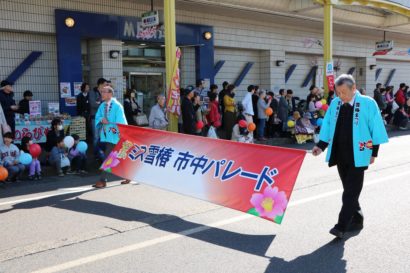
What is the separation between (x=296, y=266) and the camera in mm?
4520

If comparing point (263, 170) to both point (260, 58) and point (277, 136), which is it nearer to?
point (277, 136)

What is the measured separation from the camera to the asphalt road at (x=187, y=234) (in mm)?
4613

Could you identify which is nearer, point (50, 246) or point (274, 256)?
point (274, 256)

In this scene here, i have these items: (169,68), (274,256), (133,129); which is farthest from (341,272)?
(169,68)

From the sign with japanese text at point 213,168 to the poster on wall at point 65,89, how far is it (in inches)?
232

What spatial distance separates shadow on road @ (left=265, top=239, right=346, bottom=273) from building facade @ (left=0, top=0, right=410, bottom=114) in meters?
10.1

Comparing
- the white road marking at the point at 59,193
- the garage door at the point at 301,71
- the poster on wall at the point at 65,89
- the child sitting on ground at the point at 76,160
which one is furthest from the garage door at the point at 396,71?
the white road marking at the point at 59,193

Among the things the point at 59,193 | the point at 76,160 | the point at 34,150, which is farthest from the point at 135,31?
the point at 59,193

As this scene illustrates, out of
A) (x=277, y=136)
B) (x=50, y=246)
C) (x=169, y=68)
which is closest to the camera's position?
(x=50, y=246)

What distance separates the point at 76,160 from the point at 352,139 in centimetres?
662

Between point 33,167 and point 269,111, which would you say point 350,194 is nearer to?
point 33,167

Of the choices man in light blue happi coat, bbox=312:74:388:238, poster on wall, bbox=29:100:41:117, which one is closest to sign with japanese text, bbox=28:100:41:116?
poster on wall, bbox=29:100:41:117

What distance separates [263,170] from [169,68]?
22.4 ft

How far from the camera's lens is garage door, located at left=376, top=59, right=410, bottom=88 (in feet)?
83.0
